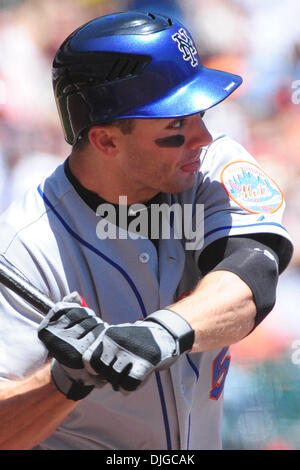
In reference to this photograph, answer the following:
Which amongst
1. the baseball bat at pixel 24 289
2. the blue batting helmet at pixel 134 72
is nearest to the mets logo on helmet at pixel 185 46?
the blue batting helmet at pixel 134 72

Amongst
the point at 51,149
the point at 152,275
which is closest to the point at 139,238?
the point at 152,275

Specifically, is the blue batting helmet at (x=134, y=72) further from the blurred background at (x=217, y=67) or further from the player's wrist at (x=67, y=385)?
the blurred background at (x=217, y=67)

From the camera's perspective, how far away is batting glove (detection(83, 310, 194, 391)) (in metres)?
1.29

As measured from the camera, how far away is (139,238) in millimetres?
1716

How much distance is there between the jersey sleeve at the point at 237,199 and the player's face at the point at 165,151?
78mm

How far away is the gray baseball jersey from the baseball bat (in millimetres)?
84

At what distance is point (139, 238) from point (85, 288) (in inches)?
6.6

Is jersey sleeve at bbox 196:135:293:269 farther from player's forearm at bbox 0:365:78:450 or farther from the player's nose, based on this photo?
player's forearm at bbox 0:365:78:450

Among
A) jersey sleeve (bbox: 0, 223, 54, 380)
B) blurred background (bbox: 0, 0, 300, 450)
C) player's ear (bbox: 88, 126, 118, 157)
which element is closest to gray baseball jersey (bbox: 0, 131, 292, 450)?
jersey sleeve (bbox: 0, 223, 54, 380)

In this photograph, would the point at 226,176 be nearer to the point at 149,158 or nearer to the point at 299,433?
the point at 149,158

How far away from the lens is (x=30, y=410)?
1.53 metres

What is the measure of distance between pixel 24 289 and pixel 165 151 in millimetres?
429

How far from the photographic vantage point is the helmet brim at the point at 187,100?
1626 millimetres

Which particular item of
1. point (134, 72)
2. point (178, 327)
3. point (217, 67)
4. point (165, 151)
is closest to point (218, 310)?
point (178, 327)
